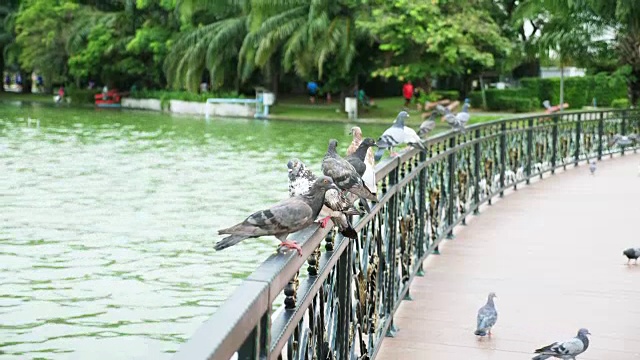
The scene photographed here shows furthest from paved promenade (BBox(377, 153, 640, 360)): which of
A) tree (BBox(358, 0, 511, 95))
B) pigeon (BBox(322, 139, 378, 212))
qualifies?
tree (BBox(358, 0, 511, 95))

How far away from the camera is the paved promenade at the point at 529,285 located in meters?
5.86

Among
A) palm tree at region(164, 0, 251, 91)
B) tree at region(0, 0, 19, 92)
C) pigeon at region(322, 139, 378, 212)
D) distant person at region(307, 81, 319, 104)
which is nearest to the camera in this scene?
pigeon at region(322, 139, 378, 212)

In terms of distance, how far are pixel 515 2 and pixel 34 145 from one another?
22868 mm

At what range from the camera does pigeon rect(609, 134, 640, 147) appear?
17891mm

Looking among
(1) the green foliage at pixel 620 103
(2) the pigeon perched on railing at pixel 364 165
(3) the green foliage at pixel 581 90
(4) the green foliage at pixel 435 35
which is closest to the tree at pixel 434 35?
(4) the green foliage at pixel 435 35

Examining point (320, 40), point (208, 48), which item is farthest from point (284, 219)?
point (208, 48)

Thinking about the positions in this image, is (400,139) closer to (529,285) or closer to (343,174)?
(529,285)

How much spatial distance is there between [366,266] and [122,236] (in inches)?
321

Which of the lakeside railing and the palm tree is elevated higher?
the palm tree

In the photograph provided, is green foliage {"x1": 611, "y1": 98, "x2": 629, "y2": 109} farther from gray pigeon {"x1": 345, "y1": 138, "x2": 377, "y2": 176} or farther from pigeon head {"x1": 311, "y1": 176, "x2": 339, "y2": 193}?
pigeon head {"x1": 311, "y1": 176, "x2": 339, "y2": 193}

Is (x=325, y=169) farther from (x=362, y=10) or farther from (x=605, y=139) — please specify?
(x=362, y=10)

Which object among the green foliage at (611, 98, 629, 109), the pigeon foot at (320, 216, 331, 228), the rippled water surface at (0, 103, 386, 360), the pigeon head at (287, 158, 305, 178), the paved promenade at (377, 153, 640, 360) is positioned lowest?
the rippled water surface at (0, 103, 386, 360)

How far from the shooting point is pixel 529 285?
7430 mm

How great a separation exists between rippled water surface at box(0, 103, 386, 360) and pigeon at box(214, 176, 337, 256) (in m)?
4.50
